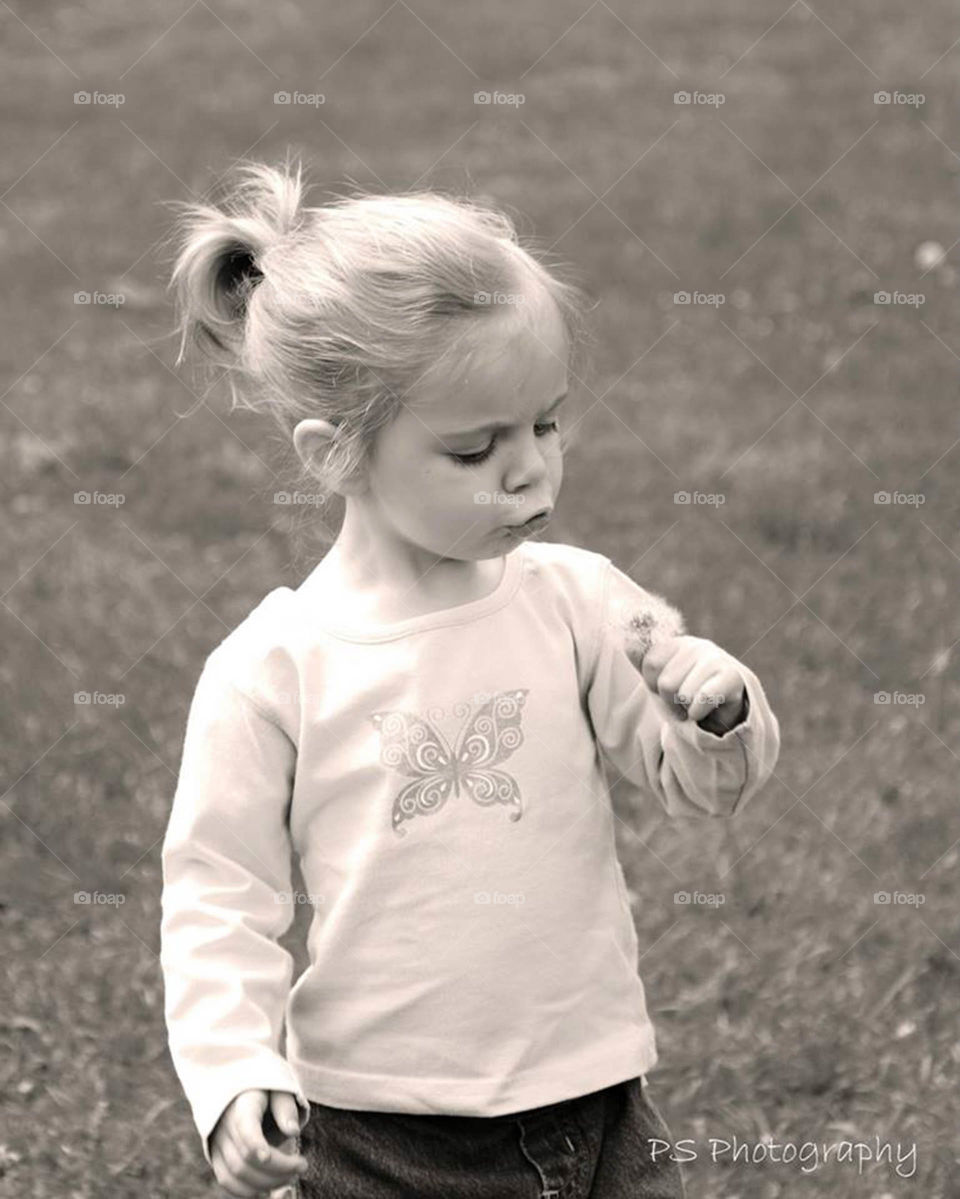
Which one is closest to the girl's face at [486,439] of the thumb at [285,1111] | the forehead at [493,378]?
the forehead at [493,378]

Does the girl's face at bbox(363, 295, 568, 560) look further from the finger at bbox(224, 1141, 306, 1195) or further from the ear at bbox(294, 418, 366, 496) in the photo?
the finger at bbox(224, 1141, 306, 1195)

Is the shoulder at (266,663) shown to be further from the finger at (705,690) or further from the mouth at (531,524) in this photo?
the finger at (705,690)

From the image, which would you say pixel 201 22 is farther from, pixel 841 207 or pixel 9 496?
pixel 9 496

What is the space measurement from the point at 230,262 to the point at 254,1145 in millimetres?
991

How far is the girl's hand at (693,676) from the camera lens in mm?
2000

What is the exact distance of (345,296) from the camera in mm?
2127

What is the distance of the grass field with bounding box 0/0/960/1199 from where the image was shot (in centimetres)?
317

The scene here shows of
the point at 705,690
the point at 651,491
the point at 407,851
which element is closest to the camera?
the point at 705,690

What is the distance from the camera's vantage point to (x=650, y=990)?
3.34 metres

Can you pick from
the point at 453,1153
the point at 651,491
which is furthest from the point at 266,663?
the point at 651,491

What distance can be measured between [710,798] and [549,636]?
0.25 m

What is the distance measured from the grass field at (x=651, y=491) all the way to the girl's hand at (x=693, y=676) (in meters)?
0.64

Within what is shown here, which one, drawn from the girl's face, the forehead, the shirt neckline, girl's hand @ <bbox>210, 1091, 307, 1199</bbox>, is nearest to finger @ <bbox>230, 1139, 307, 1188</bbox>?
girl's hand @ <bbox>210, 1091, 307, 1199</bbox>

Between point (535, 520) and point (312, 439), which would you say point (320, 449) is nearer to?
point (312, 439)
